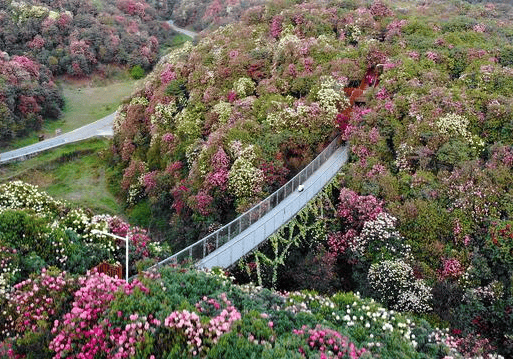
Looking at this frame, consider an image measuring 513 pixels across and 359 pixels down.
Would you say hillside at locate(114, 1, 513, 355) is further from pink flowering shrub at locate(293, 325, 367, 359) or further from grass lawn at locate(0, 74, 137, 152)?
grass lawn at locate(0, 74, 137, 152)

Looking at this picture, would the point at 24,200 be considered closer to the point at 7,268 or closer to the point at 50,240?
the point at 50,240

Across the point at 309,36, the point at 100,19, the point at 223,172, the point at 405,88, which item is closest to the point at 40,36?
the point at 100,19

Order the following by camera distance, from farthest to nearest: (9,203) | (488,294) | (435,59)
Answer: (435,59) < (9,203) < (488,294)

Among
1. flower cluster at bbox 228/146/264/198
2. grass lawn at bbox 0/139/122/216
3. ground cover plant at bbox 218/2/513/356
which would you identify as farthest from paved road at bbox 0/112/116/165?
ground cover plant at bbox 218/2/513/356

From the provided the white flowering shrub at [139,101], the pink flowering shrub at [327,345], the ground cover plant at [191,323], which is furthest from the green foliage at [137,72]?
the pink flowering shrub at [327,345]

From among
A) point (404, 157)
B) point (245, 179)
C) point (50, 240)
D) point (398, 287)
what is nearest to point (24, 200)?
point (50, 240)

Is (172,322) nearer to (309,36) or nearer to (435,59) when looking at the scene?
(435,59)
